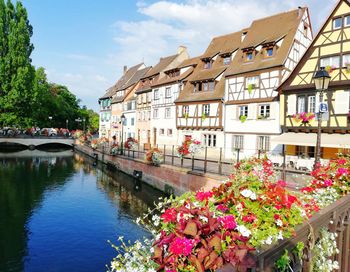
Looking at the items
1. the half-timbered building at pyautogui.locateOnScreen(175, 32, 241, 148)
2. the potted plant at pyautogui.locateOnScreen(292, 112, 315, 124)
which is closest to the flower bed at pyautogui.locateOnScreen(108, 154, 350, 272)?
the potted plant at pyautogui.locateOnScreen(292, 112, 315, 124)

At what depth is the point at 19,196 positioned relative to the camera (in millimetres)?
21031

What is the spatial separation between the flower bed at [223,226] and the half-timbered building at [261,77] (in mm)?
21901

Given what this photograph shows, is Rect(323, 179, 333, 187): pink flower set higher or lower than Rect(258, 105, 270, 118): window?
lower

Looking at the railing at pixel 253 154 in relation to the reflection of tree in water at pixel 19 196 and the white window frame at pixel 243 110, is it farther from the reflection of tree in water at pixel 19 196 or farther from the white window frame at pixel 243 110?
the reflection of tree in water at pixel 19 196

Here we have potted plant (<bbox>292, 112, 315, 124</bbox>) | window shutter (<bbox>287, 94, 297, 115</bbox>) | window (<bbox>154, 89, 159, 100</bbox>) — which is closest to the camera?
potted plant (<bbox>292, 112, 315, 124</bbox>)

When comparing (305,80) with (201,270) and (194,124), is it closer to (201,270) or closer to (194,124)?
(194,124)

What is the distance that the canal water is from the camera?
11680 millimetres

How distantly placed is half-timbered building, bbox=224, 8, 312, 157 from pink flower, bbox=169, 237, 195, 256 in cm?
2266

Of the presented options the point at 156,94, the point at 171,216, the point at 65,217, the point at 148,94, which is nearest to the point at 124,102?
the point at 148,94

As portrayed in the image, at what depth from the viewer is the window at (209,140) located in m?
30.5

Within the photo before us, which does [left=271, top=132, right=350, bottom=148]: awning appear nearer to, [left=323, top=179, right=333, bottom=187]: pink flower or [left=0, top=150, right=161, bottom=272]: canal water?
[left=0, top=150, right=161, bottom=272]: canal water

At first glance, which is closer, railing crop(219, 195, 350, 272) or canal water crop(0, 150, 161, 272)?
railing crop(219, 195, 350, 272)

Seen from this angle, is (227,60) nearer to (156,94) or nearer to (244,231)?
(156,94)

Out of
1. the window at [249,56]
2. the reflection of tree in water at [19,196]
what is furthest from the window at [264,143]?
the reflection of tree in water at [19,196]
